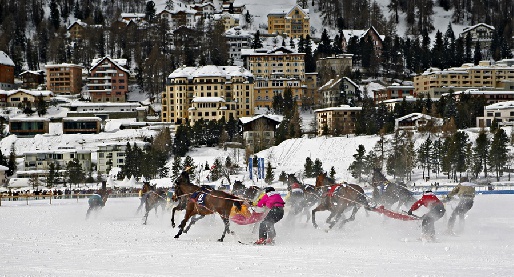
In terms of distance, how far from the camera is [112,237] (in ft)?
53.3

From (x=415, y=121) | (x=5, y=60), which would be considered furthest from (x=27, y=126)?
(x=415, y=121)

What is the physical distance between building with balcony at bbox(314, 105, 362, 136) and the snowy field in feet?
159

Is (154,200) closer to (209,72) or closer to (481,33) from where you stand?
(209,72)

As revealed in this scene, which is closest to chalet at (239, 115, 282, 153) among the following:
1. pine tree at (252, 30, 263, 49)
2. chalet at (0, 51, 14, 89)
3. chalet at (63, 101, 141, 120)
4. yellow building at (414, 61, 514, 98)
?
chalet at (63, 101, 141, 120)

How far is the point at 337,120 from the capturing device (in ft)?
238

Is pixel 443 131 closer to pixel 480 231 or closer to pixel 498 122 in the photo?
pixel 498 122

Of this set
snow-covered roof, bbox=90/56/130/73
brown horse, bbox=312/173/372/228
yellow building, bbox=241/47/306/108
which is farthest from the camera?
snow-covered roof, bbox=90/56/130/73

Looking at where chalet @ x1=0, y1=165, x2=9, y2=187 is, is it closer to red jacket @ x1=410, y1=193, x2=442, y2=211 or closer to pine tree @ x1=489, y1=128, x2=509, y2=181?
pine tree @ x1=489, y1=128, x2=509, y2=181

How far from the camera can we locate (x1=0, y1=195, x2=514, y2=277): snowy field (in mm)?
11047

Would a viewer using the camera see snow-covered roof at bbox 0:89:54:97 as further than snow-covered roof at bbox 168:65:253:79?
No

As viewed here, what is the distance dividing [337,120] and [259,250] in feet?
196

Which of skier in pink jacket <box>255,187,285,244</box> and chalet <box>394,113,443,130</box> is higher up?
chalet <box>394,113,443,130</box>

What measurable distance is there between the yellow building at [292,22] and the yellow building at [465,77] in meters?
34.7

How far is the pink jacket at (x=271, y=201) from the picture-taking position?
14.6m
